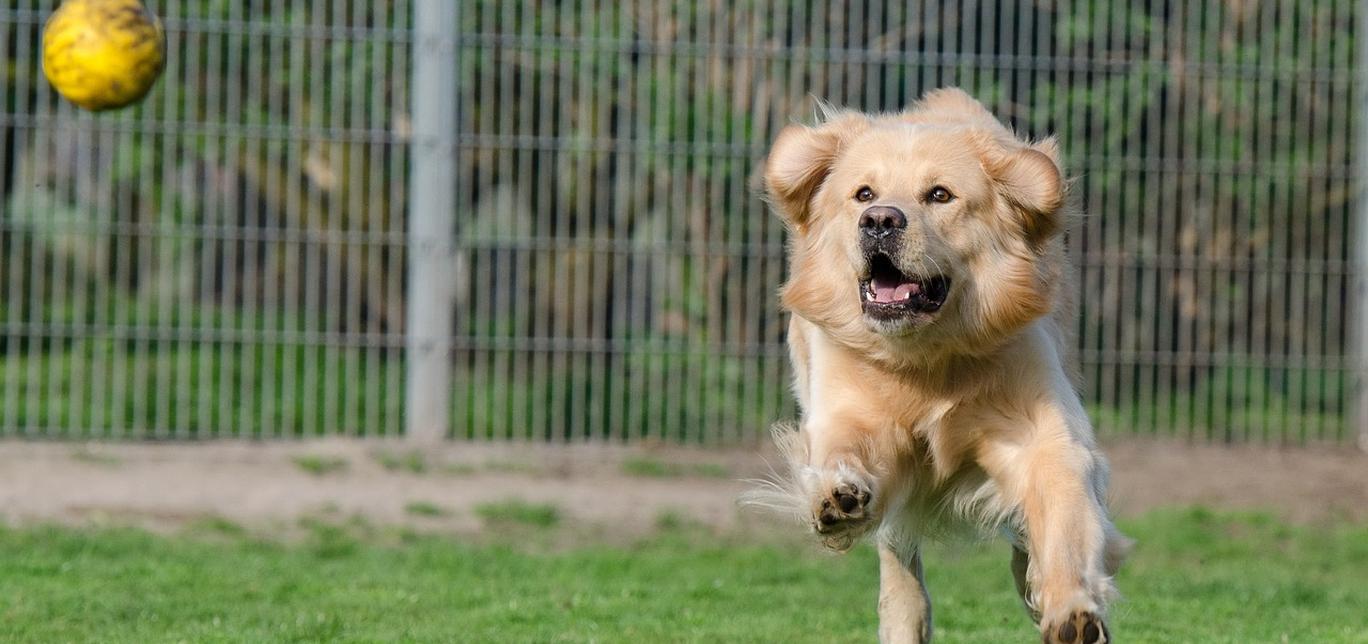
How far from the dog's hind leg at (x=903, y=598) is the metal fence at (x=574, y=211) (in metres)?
4.93

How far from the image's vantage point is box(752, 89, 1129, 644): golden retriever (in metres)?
4.66

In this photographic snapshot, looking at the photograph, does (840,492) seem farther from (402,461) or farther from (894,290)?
(402,461)

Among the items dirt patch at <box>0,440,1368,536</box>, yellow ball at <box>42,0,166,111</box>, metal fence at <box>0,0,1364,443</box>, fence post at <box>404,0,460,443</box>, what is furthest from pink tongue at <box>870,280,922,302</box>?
fence post at <box>404,0,460,443</box>

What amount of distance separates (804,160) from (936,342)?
0.69 meters

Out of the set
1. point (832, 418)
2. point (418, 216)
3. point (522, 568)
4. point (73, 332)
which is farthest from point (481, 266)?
point (832, 418)

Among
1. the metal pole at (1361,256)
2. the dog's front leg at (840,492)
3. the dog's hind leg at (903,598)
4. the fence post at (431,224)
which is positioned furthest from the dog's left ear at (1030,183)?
the metal pole at (1361,256)

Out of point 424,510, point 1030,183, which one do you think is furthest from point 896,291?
point 424,510

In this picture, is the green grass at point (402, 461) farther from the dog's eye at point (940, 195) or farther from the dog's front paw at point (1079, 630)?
the dog's front paw at point (1079, 630)

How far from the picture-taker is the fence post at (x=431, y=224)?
10.4 metres

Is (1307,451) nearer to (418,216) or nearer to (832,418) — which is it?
(418,216)

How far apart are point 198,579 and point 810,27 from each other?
5232 millimetres

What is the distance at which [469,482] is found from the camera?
973 centimetres

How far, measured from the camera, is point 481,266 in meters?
10.4

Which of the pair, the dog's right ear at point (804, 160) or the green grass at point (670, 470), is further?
the green grass at point (670, 470)
